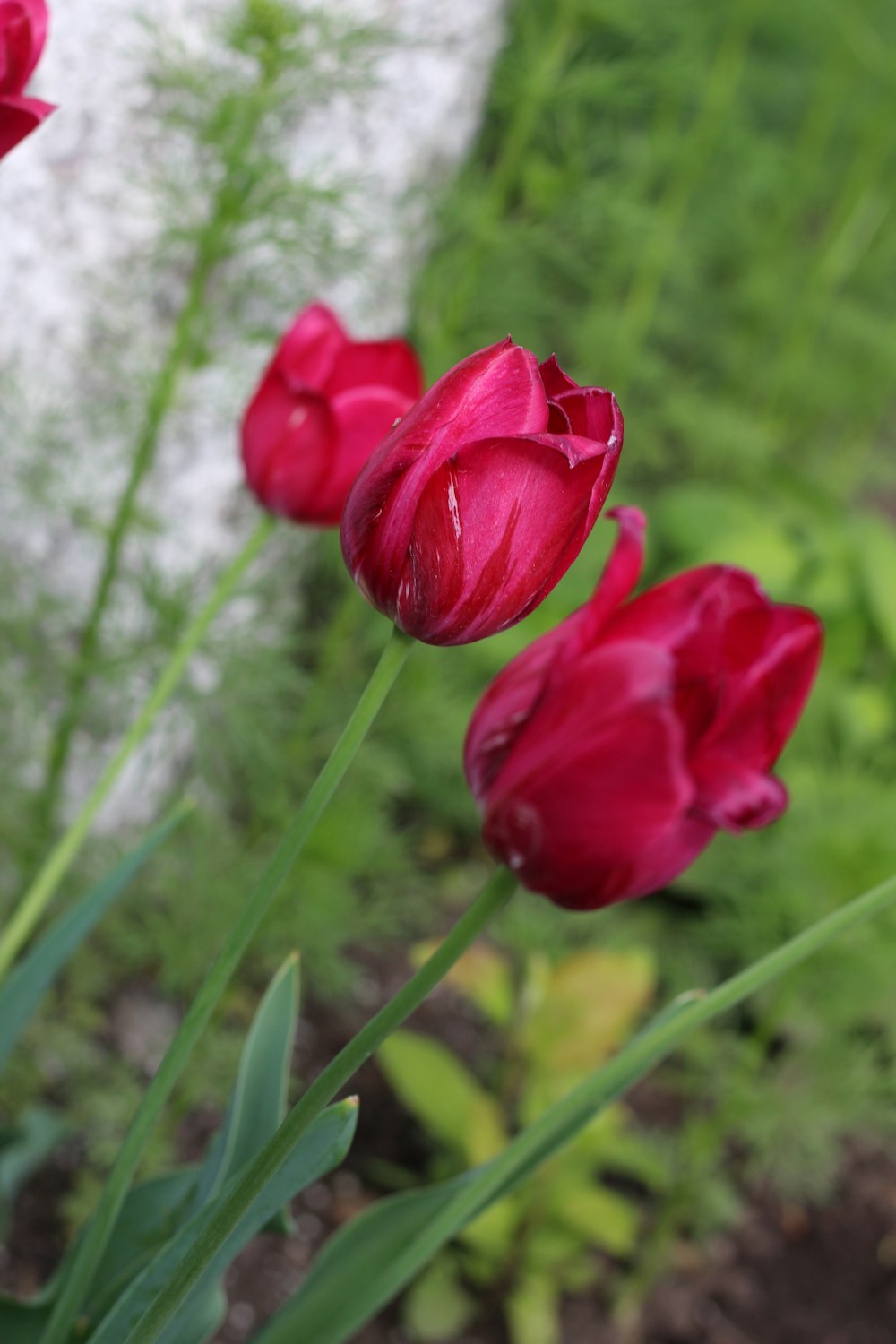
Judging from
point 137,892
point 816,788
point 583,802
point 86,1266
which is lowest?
point 137,892

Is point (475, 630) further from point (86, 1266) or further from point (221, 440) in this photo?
point (221, 440)

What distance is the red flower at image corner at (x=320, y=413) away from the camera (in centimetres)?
59

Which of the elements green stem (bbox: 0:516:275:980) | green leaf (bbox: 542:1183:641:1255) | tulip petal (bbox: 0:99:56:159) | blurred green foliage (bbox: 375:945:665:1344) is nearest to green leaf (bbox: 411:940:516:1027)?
blurred green foliage (bbox: 375:945:665:1344)

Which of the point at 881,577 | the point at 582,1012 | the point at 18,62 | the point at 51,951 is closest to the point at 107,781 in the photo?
the point at 51,951

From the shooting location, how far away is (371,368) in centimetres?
62

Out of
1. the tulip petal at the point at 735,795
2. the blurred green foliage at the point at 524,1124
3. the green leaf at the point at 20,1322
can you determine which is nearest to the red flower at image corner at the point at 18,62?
the tulip petal at the point at 735,795

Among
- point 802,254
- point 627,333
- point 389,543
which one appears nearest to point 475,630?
point 389,543

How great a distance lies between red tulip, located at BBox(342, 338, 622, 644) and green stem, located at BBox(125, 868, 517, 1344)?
0.08 m

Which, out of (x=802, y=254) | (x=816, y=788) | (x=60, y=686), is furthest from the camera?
(x=802, y=254)

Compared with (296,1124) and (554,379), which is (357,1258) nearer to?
(296,1124)

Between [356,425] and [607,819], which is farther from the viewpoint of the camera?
[356,425]

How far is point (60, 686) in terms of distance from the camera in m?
1.11

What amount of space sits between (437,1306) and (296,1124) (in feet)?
3.11

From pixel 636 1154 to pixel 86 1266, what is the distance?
89 centimetres
